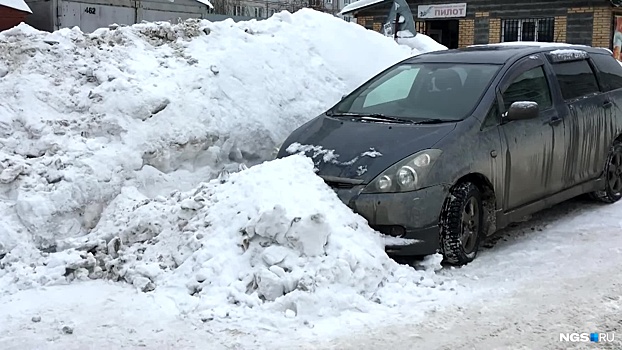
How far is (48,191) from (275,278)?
8.46ft

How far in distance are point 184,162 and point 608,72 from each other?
4847mm

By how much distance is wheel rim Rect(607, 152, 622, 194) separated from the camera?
786 centimetres

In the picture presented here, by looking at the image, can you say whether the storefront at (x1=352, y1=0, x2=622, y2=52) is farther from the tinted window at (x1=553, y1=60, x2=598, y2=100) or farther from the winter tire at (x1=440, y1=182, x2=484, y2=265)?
the winter tire at (x1=440, y1=182, x2=484, y2=265)

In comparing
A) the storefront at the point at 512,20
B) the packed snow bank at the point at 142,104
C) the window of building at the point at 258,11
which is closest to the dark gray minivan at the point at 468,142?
the packed snow bank at the point at 142,104

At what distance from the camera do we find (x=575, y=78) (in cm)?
742

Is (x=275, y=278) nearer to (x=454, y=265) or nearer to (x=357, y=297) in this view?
(x=357, y=297)

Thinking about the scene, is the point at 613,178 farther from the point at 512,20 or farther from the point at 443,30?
the point at 443,30

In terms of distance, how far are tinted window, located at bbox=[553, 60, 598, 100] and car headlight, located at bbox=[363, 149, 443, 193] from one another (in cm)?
231

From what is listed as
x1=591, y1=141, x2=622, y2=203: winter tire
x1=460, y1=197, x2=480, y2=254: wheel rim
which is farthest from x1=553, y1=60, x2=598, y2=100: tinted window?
x1=460, y1=197, x2=480, y2=254: wheel rim

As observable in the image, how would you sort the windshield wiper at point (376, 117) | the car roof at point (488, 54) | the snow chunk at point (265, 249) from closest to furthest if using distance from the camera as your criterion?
the snow chunk at point (265, 249)
the windshield wiper at point (376, 117)
the car roof at point (488, 54)

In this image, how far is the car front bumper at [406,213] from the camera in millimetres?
5504

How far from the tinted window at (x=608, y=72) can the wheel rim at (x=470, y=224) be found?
2.93 meters

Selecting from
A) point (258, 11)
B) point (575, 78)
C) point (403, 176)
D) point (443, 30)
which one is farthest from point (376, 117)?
point (258, 11)

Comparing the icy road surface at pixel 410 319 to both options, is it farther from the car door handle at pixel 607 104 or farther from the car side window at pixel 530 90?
the car door handle at pixel 607 104
